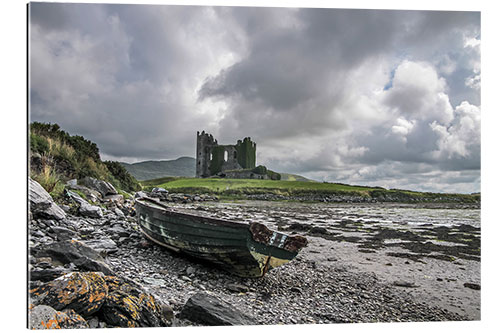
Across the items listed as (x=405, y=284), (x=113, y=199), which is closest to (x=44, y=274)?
(x=405, y=284)

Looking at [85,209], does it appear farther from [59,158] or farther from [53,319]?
[53,319]

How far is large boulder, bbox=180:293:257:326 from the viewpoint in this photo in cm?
321

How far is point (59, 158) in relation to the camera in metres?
8.76

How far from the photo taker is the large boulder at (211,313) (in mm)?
3213

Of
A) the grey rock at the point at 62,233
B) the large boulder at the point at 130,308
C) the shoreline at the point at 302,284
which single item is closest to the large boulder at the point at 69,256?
A: the shoreline at the point at 302,284

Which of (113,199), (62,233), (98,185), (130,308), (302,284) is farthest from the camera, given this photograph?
(98,185)

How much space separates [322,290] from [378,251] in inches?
144

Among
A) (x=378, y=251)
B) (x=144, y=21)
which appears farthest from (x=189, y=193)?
(x=144, y=21)

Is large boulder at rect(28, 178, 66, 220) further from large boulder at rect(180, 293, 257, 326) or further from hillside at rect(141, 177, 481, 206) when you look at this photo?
hillside at rect(141, 177, 481, 206)

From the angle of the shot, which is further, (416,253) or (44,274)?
(416,253)

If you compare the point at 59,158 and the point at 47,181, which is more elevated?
the point at 59,158

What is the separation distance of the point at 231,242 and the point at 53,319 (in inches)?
79.6

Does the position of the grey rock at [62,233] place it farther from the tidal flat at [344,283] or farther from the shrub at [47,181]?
the shrub at [47,181]
